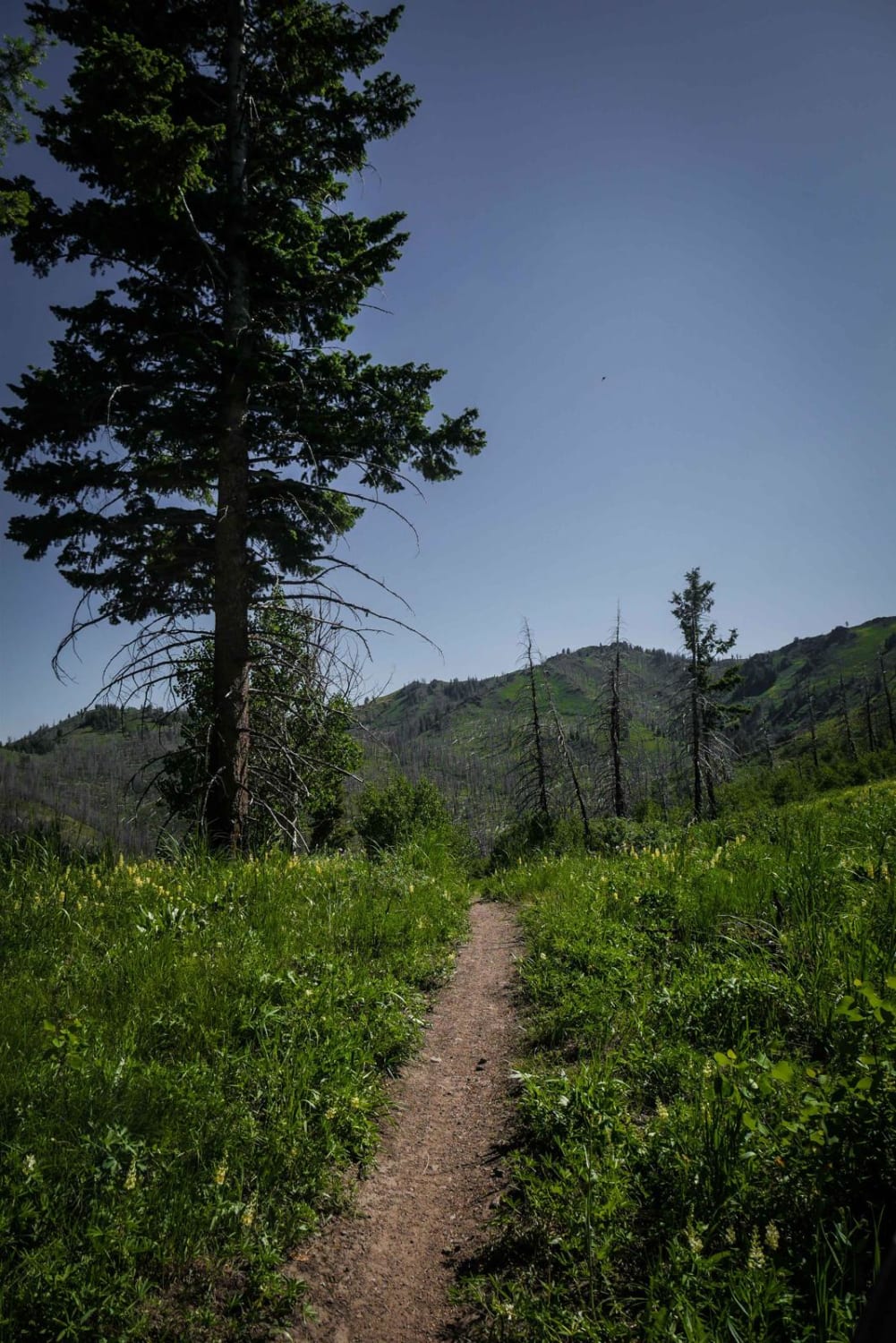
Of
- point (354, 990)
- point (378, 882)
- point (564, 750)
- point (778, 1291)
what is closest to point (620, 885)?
point (378, 882)

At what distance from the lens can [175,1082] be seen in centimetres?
334

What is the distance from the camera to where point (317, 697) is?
28.7 ft

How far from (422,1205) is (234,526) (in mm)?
7894

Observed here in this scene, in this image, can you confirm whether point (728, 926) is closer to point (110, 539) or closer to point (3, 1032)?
point (3, 1032)

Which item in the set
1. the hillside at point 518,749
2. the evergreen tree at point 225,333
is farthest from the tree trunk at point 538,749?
the evergreen tree at point 225,333

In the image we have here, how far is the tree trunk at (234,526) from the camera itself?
795cm

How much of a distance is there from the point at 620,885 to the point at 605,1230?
4.82m

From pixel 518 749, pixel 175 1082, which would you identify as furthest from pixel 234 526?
pixel 518 749

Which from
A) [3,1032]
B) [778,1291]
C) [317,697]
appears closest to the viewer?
[778,1291]

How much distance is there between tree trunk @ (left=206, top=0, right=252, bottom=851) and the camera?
7953 millimetres

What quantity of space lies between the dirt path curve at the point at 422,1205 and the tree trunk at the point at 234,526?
166 inches

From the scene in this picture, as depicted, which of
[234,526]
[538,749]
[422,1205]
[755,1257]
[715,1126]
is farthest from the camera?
[538,749]

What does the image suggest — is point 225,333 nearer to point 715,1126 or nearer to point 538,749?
point 715,1126

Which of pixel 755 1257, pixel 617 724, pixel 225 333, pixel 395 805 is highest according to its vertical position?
pixel 225 333
